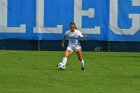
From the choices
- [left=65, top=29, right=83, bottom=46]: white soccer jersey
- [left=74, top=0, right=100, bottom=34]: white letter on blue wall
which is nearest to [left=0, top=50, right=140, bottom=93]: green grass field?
[left=65, top=29, right=83, bottom=46]: white soccer jersey

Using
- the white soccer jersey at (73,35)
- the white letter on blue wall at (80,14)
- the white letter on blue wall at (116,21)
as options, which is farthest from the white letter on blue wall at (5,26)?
the white soccer jersey at (73,35)

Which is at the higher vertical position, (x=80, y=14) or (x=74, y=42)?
(x=80, y=14)

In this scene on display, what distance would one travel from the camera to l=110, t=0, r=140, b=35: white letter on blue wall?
39375mm

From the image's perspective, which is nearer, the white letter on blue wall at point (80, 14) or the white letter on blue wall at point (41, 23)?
the white letter on blue wall at point (80, 14)

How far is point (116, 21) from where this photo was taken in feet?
131

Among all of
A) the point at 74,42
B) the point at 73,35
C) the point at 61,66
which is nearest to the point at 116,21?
the point at 74,42

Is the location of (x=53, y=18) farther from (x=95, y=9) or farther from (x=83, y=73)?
(x=83, y=73)

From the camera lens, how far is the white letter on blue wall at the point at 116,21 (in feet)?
129

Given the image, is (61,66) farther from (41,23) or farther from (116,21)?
(41,23)

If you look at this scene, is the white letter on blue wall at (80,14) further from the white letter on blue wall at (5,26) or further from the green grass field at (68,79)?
the green grass field at (68,79)

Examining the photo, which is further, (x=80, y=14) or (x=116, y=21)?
(x=80, y=14)

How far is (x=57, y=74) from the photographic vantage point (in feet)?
70.0

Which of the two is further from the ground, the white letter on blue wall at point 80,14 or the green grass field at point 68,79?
the white letter on blue wall at point 80,14

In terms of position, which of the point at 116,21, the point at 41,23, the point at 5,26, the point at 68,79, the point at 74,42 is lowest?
the point at 68,79
